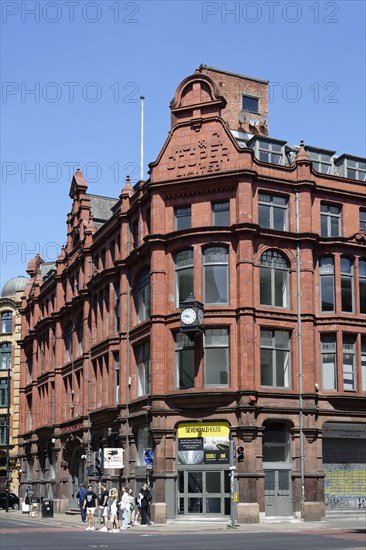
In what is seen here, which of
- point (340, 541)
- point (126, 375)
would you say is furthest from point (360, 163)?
point (340, 541)

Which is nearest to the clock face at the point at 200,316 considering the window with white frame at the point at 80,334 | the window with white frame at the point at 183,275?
the window with white frame at the point at 183,275

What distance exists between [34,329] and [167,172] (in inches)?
1335

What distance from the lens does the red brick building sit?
45.8 m

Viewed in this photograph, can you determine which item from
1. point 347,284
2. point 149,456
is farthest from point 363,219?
point 149,456

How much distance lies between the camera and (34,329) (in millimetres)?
79062

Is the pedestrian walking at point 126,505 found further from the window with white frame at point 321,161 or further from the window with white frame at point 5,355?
the window with white frame at point 5,355

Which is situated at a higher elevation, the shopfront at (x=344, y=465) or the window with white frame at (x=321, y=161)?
the window with white frame at (x=321, y=161)

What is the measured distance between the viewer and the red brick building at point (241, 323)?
45.8 metres

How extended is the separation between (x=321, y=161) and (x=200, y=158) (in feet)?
26.5

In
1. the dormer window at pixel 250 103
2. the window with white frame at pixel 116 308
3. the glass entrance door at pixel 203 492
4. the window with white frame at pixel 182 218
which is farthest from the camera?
the dormer window at pixel 250 103

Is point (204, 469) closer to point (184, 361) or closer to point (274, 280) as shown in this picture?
point (184, 361)

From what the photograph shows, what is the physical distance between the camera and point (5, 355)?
95.7 meters

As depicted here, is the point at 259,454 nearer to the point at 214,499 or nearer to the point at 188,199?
the point at 214,499

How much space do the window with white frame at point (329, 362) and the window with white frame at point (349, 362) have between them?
53 cm
